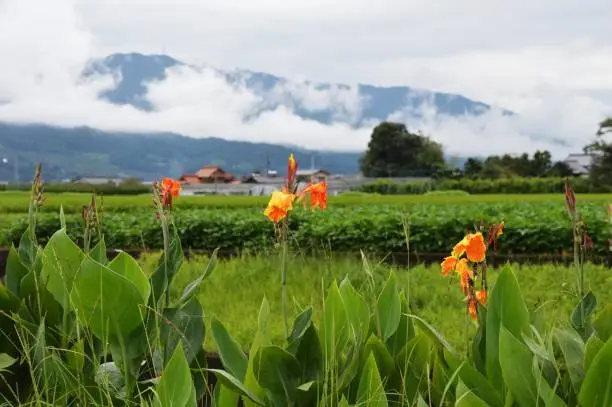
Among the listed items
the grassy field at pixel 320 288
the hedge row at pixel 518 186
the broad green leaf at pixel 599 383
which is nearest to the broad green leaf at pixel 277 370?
the broad green leaf at pixel 599 383

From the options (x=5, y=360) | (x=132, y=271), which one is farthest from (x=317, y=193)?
(x=5, y=360)

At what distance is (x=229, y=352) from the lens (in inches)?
74.7

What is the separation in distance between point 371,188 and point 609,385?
135ft

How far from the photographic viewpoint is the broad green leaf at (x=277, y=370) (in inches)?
70.1

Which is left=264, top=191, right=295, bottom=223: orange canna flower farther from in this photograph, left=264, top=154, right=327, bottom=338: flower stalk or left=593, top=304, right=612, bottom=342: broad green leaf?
left=593, top=304, right=612, bottom=342: broad green leaf

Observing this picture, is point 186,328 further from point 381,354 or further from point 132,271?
point 381,354

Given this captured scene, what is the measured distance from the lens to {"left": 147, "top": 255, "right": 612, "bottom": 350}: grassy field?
4066mm

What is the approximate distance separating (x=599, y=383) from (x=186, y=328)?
1009 millimetres

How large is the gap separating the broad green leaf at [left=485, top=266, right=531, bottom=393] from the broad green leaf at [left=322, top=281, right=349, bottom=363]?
0.35 metres

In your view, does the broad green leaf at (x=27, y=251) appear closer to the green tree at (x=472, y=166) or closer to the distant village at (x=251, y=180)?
the distant village at (x=251, y=180)

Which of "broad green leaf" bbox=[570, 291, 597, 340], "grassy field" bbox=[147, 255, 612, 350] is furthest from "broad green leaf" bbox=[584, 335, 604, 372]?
"grassy field" bbox=[147, 255, 612, 350]

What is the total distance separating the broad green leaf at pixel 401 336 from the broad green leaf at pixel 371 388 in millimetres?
309

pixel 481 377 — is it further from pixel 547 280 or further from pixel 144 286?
pixel 547 280

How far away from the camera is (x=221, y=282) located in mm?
5344
